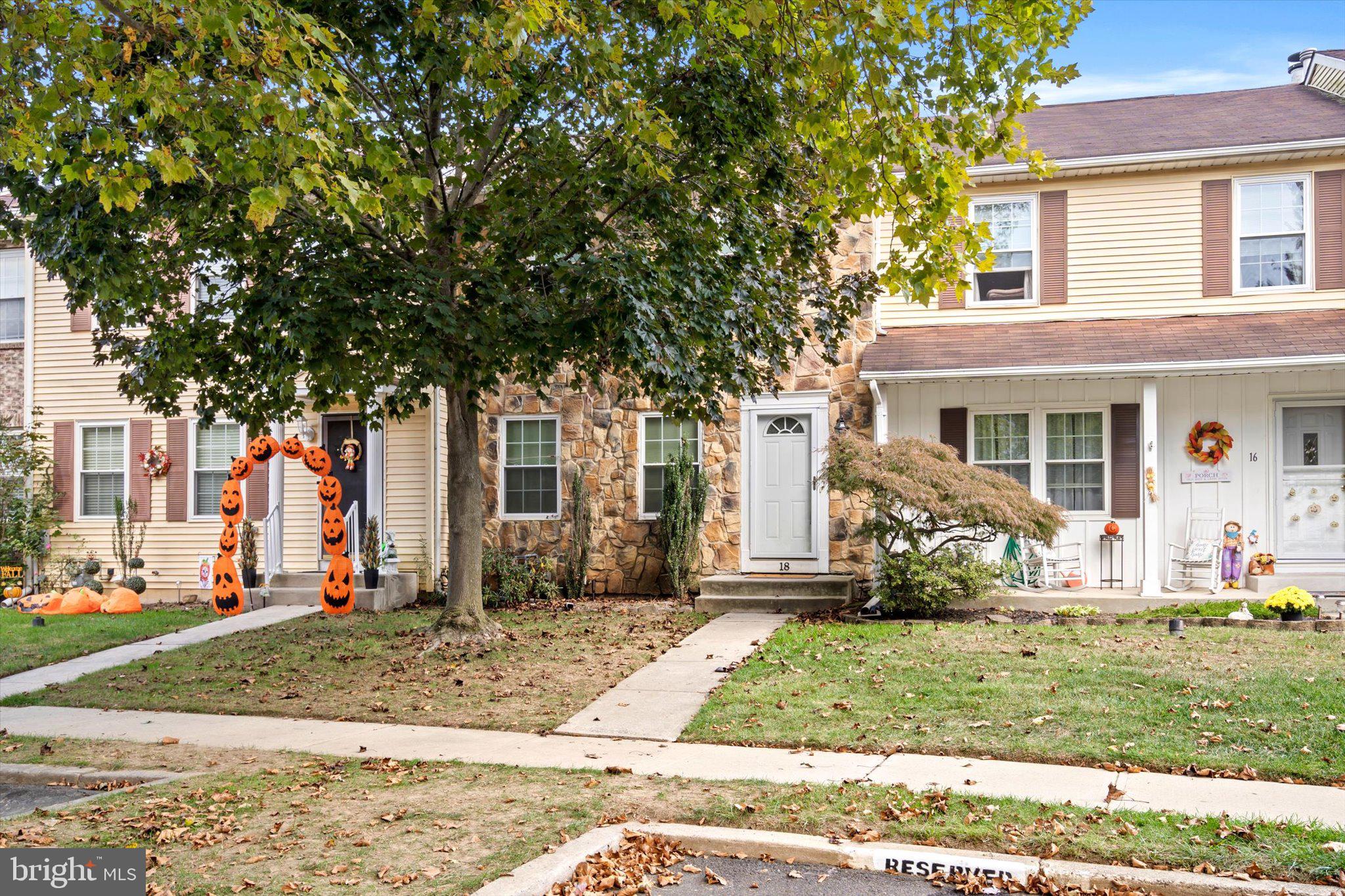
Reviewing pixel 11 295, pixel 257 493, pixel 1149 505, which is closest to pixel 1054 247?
pixel 1149 505

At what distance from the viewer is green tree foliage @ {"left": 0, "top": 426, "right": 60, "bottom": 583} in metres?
16.9

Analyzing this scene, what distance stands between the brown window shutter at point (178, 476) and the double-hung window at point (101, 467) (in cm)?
88

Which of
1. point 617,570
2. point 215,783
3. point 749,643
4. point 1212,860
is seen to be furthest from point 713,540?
point 1212,860

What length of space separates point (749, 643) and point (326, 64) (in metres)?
6.98

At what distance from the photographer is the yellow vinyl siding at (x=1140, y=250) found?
1433cm

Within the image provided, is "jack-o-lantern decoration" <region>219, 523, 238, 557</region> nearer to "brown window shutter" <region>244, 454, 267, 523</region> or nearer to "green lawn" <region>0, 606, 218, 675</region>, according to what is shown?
"green lawn" <region>0, 606, 218, 675</region>

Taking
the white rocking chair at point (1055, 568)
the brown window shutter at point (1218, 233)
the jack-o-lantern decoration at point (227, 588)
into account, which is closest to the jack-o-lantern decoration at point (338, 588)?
the jack-o-lantern decoration at point (227, 588)

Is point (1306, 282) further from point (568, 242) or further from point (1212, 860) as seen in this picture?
point (1212, 860)

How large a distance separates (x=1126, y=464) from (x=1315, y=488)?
230 cm

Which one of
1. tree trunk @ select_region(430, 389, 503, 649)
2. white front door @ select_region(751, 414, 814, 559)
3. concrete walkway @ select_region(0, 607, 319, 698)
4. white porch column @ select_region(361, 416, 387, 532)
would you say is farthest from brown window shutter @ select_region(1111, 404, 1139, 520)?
concrete walkway @ select_region(0, 607, 319, 698)

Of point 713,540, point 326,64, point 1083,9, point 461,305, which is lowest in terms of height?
point 713,540

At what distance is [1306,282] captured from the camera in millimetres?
14219

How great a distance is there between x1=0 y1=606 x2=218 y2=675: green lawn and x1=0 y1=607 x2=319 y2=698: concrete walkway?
18 cm

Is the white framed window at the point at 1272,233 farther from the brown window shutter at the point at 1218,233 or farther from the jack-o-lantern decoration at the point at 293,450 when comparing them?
the jack-o-lantern decoration at the point at 293,450
